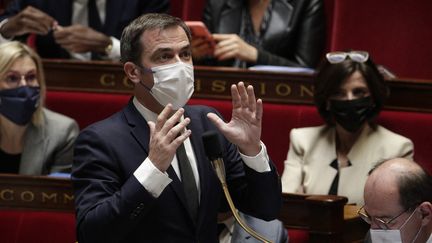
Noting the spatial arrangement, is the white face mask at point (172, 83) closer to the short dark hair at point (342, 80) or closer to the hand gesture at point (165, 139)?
the hand gesture at point (165, 139)

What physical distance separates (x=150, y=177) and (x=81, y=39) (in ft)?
2.35

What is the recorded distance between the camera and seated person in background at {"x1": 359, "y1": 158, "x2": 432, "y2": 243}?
82 cm

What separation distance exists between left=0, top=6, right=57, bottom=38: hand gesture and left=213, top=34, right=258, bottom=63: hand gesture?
0.26 metres

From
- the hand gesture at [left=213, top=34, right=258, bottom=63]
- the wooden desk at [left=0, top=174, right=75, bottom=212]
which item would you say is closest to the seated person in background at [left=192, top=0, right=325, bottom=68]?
the hand gesture at [left=213, top=34, right=258, bottom=63]

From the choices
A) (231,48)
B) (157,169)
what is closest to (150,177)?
(157,169)

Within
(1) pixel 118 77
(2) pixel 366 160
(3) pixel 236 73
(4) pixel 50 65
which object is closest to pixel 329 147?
(2) pixel 366 160

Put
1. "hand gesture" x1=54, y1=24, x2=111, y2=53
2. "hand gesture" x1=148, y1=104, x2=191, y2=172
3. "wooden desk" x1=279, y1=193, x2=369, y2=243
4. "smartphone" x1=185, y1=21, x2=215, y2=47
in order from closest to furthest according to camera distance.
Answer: "hand gesture" x1=148, y1=104, x2=191, y2=172
"wooden desk" x1=279, y1=193, x2=369, y2=243
"smartphone" x1=185, y1=21, x2=215, y2=47
"hand gesture" x1=54, y1=24, x2=111, y2=53

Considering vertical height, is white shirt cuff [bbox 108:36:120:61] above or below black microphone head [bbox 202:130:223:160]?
below

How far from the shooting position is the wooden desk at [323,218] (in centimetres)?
103

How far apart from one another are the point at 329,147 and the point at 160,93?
47 centimetres

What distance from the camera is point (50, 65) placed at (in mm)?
1420

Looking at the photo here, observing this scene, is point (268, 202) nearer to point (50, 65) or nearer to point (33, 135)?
point (33, 135)

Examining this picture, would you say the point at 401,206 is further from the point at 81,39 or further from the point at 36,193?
the point at 81,39

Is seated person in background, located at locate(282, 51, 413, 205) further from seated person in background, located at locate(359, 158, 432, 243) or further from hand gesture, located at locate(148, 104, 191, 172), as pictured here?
hand gesture, located at locate(148, 104, 191, 172)
